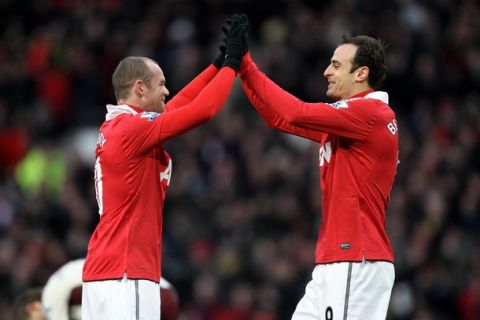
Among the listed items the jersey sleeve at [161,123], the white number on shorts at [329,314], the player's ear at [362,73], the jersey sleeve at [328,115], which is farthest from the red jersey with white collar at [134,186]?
the white number on shorts at [329,314]

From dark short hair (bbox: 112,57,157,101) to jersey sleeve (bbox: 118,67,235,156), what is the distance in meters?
0.24

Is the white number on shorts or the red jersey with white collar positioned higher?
the red jersey with white collar

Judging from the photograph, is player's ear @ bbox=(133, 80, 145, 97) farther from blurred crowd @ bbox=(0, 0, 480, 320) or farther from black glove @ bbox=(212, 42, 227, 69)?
blurred crowd @ bbox=(0, 0, 480, 320)

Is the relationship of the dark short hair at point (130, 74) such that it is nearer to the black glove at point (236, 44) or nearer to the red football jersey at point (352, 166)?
the black glove at point (236, 44)

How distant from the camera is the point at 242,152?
1484 cm

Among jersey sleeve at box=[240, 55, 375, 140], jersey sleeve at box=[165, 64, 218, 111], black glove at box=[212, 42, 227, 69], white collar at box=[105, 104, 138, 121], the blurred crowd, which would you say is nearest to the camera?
jersey sleeve at box=[240, 55, 375, 140]

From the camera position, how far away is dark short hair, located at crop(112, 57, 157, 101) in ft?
23.4

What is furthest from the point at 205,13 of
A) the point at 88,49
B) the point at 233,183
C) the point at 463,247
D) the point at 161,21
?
the point at 463,247

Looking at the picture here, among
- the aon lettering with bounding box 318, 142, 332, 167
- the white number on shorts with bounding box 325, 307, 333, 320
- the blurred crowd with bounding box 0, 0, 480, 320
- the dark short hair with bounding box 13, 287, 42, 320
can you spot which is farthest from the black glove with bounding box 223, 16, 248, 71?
the blurred crowd with bounding box 0, 0, 480, 320

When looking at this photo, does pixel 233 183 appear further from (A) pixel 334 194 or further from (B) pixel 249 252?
(A) pixel 334 194

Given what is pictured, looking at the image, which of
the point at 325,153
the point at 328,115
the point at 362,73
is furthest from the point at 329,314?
the point at 362,73

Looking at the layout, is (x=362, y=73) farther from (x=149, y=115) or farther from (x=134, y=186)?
(x=134, y=186)

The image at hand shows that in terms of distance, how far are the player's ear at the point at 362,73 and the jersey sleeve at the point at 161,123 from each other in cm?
88

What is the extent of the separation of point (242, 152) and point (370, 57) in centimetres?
771
